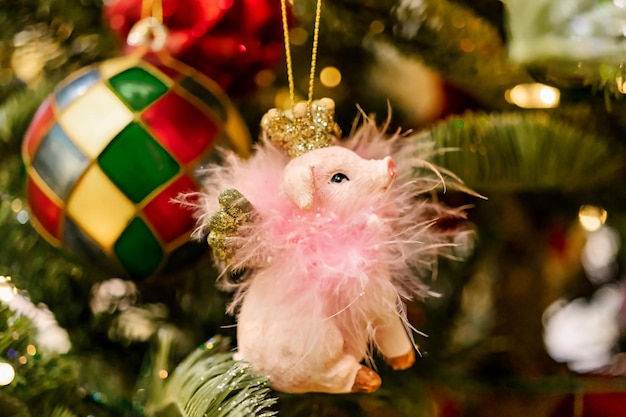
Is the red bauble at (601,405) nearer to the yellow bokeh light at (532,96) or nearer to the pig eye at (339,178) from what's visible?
the yellow bokeh light at (532,96)

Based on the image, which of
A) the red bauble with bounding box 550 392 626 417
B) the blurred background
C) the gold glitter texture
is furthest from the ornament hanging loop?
the red bauble with bounding box 550 392 626 417

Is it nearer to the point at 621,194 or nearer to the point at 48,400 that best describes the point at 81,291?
the point at 48,400

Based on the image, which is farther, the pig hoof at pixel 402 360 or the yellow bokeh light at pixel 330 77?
the yellow bokeh light at pixel 330 77

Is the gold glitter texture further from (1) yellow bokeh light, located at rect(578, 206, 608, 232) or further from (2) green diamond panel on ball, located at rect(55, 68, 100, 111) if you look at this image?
(1) yellow bokeh light, located at rect(578, 206, 608, 232)

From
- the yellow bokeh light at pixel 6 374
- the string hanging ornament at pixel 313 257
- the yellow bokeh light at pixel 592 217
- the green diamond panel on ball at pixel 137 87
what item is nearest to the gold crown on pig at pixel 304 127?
the string hanging ornament at pixel 313 257

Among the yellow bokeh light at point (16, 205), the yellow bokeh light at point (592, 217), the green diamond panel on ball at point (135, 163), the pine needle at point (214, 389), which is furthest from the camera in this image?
the yellow bokeh light at point (592, 217)

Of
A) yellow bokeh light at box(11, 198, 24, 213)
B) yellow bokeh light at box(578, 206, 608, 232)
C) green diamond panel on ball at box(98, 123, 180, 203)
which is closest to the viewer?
green diamond panel on ball at box(98, 123, 180, 203)

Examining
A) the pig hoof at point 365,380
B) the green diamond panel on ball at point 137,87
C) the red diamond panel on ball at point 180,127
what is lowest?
the pig hoof at point 365,380

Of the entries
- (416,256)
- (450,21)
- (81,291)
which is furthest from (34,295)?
(450,21)
